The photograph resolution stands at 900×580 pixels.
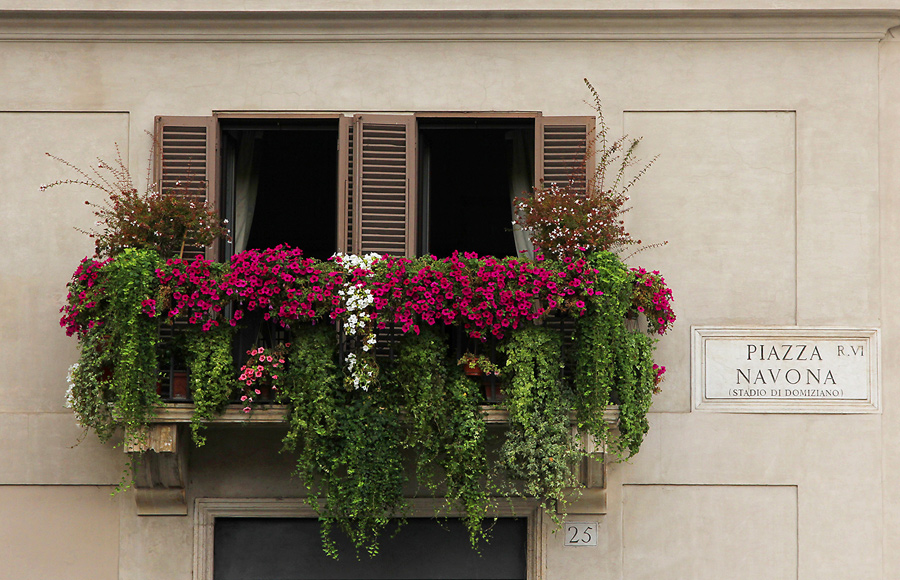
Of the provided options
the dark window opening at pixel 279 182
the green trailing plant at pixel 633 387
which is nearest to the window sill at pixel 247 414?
the green trailing plant at pixel 633 387

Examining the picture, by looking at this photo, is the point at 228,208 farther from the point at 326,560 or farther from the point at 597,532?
the point at 597,532

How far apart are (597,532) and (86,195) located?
4405 millimetres

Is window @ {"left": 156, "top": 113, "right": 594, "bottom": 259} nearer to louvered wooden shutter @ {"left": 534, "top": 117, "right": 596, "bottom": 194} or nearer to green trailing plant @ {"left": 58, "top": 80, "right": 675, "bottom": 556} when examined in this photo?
louvered wooden shutter @ {"left": 534, "top": 117, "right": 596, "bottom": 194}

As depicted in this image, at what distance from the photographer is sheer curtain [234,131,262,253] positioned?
28.8 feet

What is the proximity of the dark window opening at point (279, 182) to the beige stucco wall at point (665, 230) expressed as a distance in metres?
0.25

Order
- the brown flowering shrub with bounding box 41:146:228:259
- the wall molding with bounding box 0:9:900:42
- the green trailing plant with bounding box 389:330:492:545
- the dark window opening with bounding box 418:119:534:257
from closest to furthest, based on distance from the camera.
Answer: the green trailing plant with bounding box 389:330:492:545 → the brown flowering shrub with bounding box 41:146:228:259 → the wall molding with bounding box 0:9:900:42 → the dark window opening with bounding box 418:119:534:257

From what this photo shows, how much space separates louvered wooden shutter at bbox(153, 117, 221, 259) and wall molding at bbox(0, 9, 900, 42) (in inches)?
27.6

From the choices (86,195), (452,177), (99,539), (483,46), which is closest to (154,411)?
(99,539)

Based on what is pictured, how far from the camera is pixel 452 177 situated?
9008 mm

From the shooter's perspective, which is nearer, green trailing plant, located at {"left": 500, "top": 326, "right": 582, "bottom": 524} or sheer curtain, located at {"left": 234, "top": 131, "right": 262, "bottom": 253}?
green trailing plant, located at {"left": 500, "top": 326, "right": 582, "bottom": 524}

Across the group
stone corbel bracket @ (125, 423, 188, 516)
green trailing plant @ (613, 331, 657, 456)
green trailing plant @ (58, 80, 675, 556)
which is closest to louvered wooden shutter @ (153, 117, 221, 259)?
green trailing plant @ (58, 80, 675, 556)

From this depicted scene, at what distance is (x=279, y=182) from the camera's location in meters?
9.07

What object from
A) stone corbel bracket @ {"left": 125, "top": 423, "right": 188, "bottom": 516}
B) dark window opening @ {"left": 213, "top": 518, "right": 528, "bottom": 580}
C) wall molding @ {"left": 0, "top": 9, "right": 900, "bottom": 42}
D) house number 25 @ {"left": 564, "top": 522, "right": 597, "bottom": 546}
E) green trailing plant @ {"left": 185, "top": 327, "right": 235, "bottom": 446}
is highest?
wall molding @ {"left": 0, "top": 9, "right": 900, "bottom": 42}

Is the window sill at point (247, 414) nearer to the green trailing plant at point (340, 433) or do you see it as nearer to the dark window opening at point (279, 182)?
the green trailing plant at point (340, 433)
